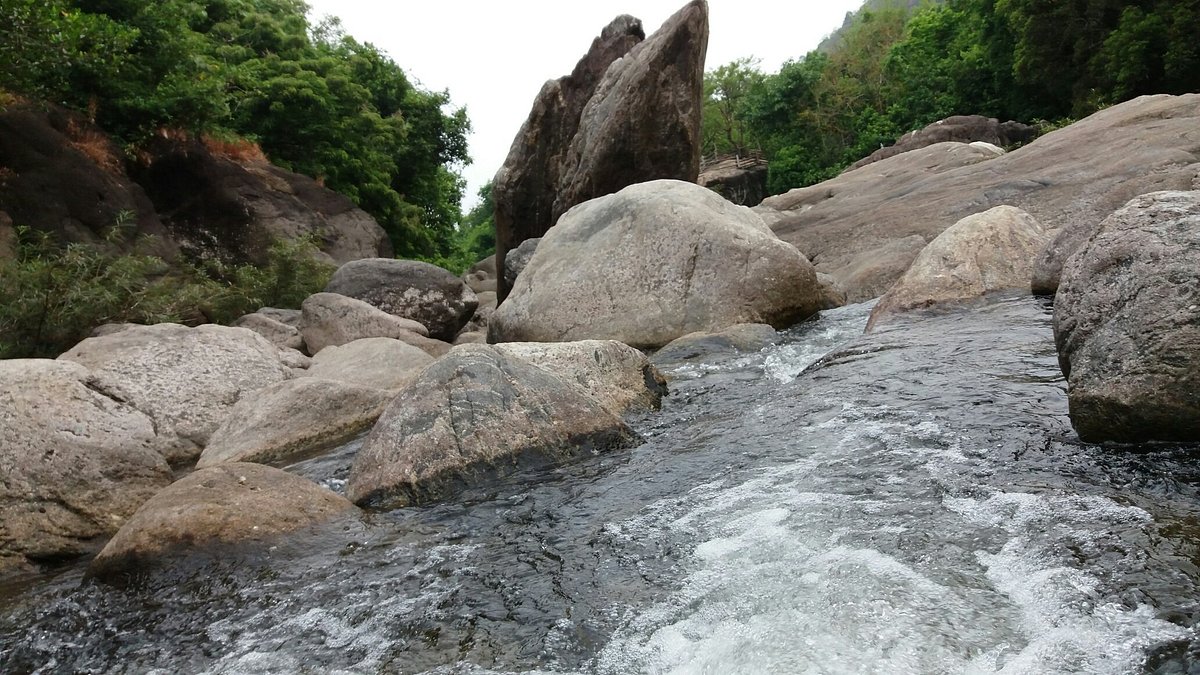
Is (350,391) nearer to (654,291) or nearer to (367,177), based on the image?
(654,291)

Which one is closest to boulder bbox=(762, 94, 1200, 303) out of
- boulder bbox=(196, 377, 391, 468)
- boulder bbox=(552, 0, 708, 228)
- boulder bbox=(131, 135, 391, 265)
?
boulder bbox=(552, 0, 708, 228)

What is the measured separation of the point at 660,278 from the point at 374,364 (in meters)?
3.27

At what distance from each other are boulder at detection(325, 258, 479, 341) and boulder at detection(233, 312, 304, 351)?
1.54 metres

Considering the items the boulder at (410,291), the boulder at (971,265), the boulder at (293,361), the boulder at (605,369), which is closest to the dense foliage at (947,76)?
the boulder at (410,291)

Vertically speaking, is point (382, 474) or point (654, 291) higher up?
point (654, 291)

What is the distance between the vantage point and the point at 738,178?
139 ft

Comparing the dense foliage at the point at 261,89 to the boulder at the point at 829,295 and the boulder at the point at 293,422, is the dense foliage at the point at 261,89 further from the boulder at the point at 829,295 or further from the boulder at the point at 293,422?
the boulder at the point at 829,295

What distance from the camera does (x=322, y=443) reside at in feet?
24.4

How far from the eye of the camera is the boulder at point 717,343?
841 centimetres

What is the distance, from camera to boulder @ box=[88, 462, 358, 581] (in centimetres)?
441

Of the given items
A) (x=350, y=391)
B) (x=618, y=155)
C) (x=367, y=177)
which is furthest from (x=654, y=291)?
(x=367, y=177)

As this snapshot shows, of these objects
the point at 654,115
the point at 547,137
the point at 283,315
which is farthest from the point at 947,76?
the point at 283,315

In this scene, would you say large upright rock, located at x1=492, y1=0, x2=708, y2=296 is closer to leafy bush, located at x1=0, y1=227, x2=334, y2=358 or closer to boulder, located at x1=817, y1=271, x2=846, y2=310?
boulder, located at x1=817, y1=271, x2=846, y2=310

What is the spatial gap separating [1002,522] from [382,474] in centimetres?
339
